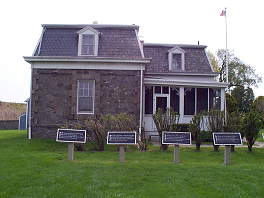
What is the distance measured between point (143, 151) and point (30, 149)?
15.5ft

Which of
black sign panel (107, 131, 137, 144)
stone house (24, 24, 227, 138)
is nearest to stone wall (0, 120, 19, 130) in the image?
stone house (24, 24, 227, 138)

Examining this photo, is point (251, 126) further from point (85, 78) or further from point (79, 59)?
point (79, 59)

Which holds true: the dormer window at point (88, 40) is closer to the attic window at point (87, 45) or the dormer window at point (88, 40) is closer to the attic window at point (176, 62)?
the attic window at point (87, 45)

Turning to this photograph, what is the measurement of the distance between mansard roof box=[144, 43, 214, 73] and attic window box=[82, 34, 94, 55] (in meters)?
4.76

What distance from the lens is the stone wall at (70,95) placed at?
14.6m

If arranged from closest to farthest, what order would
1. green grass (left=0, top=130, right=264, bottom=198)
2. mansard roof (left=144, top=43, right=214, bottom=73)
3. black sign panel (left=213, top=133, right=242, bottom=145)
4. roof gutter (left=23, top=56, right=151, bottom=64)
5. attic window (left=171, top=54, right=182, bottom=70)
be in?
green grass (left=0, top=130, right=264, bottom=198) < black sign panel (left=213, top=133, right=242, bottom=145) < roof gutter (left=23, top=56, right=151, bottom=64) < mansard roof (left=144, top=43, right=214, bottom=73) < attic window (left=171, top=54, right=182, bottom=70)

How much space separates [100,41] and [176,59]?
21.0 ft

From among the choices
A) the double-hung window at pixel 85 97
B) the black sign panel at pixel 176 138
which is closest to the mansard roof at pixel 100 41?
the double-hung window at pixel 85 97

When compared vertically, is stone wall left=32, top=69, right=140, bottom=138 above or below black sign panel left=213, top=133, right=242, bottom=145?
above

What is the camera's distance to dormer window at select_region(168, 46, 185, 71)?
1927 centimetres

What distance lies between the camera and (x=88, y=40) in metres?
15.4

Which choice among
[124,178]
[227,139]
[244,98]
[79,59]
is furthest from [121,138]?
[244,98]

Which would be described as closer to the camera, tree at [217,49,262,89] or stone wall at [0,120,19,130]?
stone wall at [0,120,19,130]

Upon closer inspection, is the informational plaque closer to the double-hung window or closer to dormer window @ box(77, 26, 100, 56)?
the double-hung window
